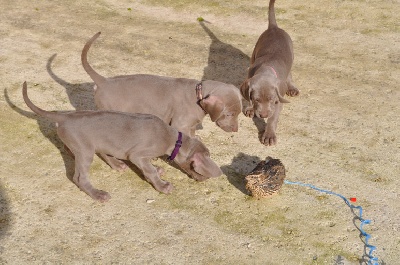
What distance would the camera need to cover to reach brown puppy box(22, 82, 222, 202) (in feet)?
18.8

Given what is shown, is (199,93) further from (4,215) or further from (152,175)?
(4,215)

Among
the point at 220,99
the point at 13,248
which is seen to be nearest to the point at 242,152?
the point at 220,99

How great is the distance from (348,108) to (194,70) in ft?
8.12

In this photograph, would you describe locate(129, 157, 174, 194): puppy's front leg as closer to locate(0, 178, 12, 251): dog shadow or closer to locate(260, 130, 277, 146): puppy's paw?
locate(0, 178, 12, 251): dog shadow

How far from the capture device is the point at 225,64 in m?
8.99

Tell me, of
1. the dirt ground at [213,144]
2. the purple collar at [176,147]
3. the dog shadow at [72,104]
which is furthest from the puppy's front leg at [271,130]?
the dog shadow at [72,104]

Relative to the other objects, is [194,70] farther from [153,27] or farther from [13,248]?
[13,248]

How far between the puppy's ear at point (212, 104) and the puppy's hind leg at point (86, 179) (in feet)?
4.80

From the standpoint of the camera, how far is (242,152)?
22.4 feet

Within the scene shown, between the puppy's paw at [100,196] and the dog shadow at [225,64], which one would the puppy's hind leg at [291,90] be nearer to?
the dog shadow at [225,64]

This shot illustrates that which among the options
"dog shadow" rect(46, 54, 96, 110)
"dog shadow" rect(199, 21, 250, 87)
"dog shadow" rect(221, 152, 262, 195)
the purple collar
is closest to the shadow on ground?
the purple collar

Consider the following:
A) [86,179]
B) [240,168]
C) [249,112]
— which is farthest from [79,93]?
[240,168]

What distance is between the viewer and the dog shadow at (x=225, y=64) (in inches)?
338

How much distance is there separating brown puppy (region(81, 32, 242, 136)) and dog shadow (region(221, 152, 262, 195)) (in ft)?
1.29
